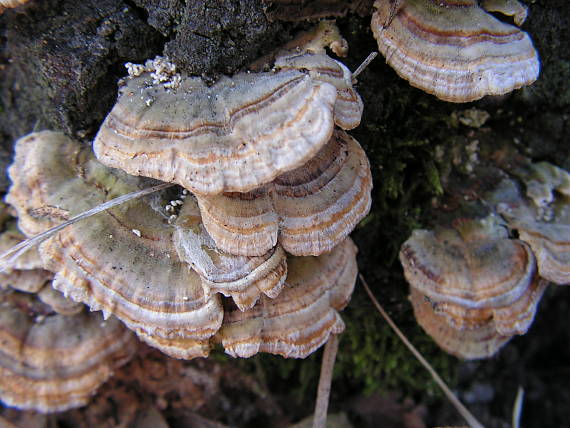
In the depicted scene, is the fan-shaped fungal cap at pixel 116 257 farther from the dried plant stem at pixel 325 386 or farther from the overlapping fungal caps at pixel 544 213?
the overlapping fungal caps at pixel 544 213

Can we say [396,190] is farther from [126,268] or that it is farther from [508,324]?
[126,268]

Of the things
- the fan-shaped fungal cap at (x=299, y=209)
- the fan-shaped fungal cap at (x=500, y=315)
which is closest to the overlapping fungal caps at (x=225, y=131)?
the fan-shaped fungal cap at (x=299, y=209)

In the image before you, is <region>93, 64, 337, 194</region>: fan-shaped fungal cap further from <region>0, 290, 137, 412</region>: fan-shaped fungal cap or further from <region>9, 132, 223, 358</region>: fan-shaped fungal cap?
<region>0, 290, 137, 412</region>: fan-shaped fungal cap

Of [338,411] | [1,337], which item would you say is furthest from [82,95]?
[338,411]

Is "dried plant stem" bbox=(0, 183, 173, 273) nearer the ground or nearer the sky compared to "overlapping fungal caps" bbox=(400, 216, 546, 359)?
nearer the sky

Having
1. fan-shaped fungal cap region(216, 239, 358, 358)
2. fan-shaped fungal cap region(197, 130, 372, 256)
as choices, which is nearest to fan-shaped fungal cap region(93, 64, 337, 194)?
fan-shaped fungal cap region(197, 130, 372, 256)

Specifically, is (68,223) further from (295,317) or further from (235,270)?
(295,317)

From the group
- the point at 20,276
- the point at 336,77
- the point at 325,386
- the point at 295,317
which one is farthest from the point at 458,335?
the point at 20,276
